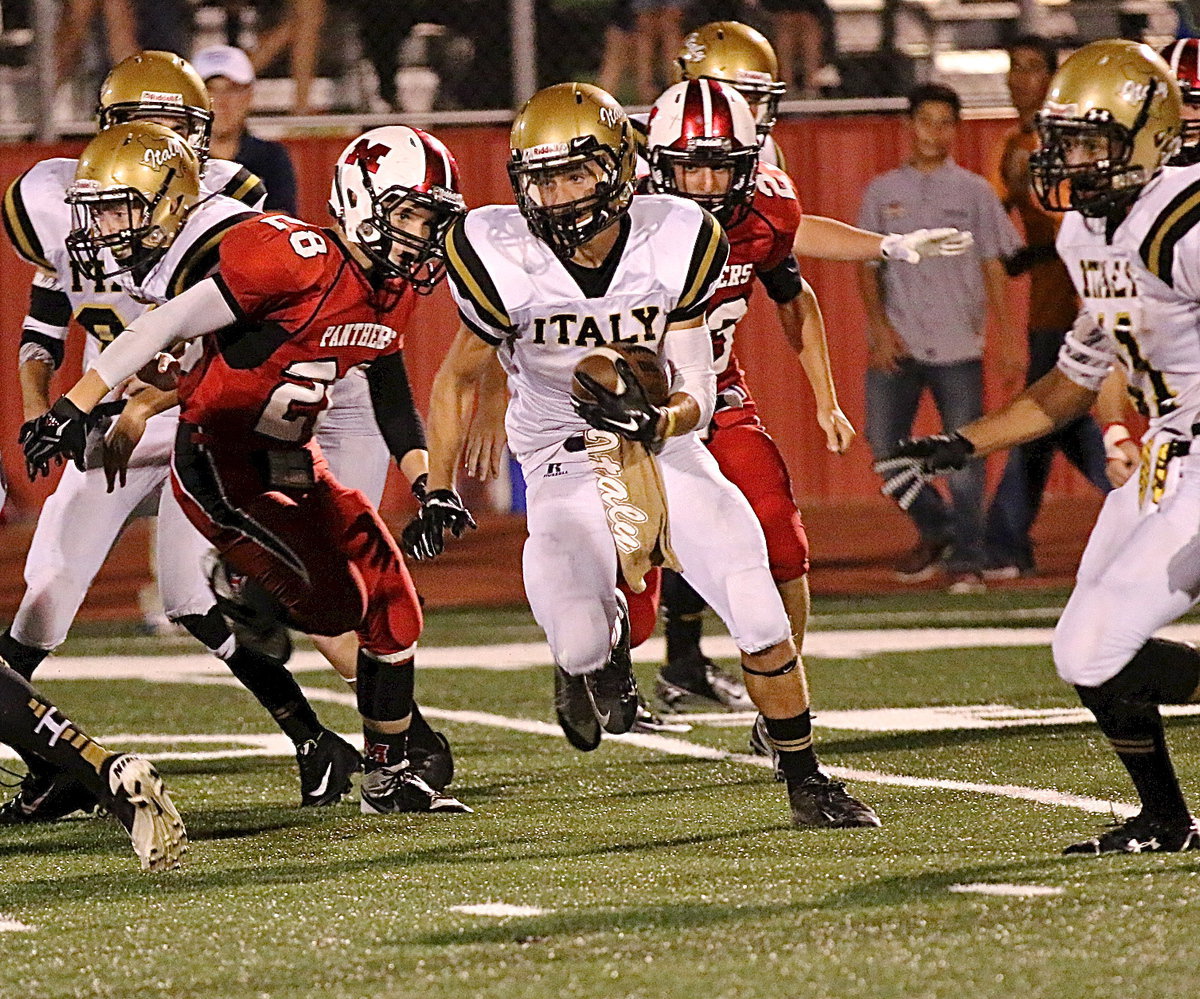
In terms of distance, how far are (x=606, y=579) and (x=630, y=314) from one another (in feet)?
1.66

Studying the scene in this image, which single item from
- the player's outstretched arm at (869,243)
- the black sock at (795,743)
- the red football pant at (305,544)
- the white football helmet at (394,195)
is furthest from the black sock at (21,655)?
the player's outstretched arm at (869,243)

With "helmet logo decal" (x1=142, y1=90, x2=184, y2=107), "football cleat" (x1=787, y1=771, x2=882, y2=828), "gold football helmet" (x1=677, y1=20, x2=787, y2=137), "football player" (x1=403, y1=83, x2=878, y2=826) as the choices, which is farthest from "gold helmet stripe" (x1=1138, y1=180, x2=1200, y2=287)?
"helmet logo decal" (x1=142, y1=90, x2=184, y2=107)

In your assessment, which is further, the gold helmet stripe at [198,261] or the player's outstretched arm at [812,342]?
the player's outstretched arm at [812,342]

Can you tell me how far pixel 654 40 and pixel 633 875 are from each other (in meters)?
7.59

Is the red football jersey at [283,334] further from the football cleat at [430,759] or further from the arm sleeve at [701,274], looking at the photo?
the football cleat at [430,759]

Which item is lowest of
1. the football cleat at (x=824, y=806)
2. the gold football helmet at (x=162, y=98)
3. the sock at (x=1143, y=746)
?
the football cleat at (x=824, y=806)

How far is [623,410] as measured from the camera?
4289 millimetres

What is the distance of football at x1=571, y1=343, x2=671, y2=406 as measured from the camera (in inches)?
172

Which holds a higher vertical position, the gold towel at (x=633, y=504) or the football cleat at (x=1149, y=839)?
the gold towel at (x=633, y=504)

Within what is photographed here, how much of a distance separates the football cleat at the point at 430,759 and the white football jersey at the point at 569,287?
2.72ft

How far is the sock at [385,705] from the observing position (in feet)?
16.1

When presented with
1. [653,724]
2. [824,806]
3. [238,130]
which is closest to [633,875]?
[824,806]

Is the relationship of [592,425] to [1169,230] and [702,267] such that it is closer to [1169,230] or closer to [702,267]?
[702,267]

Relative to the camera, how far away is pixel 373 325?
15.8 feet
